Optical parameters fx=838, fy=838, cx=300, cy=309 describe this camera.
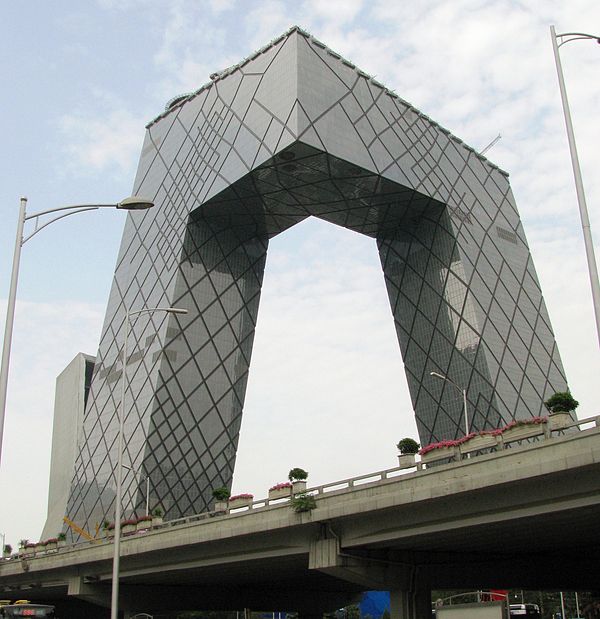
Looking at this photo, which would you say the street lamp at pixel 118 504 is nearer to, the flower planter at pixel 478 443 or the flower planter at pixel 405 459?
the flower planter at pixel 405 459

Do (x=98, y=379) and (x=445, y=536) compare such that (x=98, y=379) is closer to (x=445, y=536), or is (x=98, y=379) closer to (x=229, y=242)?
(x=229, y=242)

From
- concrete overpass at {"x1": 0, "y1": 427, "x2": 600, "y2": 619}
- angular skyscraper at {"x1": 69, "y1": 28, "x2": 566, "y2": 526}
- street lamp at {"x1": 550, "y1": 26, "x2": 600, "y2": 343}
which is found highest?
angular skyscraper at {"x1": 69, "y1": 28, "x2": 566, "y2": 526}

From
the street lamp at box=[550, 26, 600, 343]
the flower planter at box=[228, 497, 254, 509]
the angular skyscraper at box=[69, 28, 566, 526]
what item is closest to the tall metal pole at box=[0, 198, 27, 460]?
the street lamp at box=[550, 26, 600, 343]

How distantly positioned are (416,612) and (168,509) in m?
40.5

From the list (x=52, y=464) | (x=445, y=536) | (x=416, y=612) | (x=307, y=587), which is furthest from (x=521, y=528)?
(x=52, y=464)

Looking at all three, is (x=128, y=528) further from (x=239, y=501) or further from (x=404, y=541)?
(x=404, y=541)

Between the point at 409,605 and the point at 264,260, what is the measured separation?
52.2 metres

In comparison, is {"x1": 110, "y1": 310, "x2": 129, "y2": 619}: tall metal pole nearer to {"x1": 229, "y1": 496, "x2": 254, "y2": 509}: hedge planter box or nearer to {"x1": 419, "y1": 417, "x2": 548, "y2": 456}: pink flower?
{"x1": 229, "y1": 496, "x2": 254, "y2": 509}: hedge planter box

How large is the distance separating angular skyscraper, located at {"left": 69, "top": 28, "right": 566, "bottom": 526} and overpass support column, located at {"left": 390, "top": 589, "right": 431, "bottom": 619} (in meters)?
37.9

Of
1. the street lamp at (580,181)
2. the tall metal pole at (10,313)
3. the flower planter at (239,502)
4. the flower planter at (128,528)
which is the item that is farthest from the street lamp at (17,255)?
the flower planter at (128,528)

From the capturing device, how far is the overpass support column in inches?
1320

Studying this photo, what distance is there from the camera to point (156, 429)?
70.8 meters

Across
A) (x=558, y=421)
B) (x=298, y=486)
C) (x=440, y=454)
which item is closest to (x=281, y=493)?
(x=298, y=486)

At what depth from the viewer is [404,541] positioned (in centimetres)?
3117
